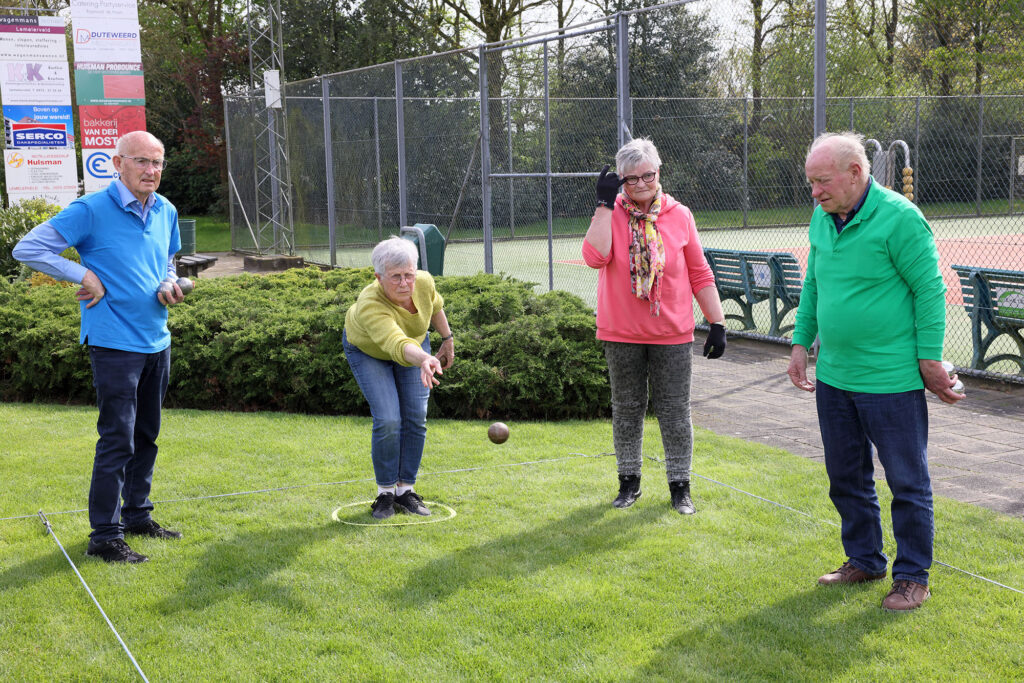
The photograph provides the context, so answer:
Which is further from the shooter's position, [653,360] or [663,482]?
[663,482]

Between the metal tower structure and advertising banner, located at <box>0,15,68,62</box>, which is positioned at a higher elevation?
advertising banner, located at <box>0,15,68,62</box>

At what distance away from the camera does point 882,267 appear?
3.85 m

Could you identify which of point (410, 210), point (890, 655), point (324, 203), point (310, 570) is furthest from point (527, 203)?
point (890, 655)

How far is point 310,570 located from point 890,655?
245cm

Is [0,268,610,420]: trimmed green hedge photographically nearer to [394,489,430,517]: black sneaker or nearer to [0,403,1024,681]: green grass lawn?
[0,403,1024,681]: green grass lawn

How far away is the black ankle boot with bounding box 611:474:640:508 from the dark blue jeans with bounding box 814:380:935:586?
4.43ft

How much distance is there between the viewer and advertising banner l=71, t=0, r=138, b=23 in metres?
14.3

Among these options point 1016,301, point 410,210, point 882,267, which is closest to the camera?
point 882,267

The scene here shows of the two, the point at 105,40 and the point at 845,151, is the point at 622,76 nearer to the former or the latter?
the point at 845,151

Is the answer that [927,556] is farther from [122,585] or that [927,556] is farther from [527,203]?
[527,203]

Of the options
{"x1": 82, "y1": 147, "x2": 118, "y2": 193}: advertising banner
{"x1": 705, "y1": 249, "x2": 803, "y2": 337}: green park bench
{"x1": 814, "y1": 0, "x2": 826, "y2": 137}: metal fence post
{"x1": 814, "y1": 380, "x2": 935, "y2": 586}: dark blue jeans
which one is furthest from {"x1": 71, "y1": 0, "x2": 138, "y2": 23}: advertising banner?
{"x1": 814, "y1": 380, "x2": 935, "y2": 586}: dark blue jeans

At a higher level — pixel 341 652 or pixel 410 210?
pixel 410 210

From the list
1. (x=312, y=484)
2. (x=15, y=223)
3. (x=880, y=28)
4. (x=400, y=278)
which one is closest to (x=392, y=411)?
(x=400, y=278)

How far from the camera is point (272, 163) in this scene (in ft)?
66.7
